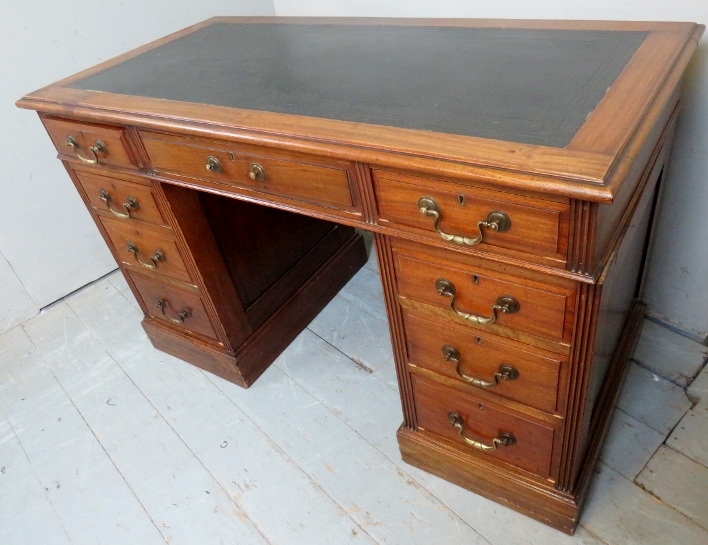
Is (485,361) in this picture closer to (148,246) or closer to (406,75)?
(406,75)

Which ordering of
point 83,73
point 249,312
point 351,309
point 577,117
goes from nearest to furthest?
Result: point 577,117, point 83,73, point 249,312, point 351,309

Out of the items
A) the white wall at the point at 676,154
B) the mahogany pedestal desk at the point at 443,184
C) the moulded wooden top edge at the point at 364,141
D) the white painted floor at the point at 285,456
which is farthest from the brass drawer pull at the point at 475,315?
the white wall at the point at 676,154

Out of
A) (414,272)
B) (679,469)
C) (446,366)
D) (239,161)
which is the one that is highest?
(239,161)

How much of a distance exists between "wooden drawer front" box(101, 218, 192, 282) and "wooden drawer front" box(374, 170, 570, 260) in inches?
27.2

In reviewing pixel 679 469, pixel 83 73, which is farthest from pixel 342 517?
pixel 83 73

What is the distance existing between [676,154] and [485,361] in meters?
0.67

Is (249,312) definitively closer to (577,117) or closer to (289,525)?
(289,525)

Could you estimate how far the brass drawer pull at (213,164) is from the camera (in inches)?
38.9

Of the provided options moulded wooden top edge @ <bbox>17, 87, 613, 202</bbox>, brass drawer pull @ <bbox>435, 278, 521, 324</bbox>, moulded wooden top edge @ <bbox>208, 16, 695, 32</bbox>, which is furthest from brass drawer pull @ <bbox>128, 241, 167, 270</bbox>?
brass drawer pull @ <bbox>435, 278, 521, 324</bbox>

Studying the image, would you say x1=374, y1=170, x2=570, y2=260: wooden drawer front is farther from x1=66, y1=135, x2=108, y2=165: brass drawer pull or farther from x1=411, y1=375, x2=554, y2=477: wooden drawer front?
x1=66, y1=135, x2=108, y2=165: brass drawer pull

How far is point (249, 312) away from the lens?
151 centimetres

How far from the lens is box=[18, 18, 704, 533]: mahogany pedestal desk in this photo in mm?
724

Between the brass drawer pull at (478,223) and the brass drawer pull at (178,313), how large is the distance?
2.96 feet

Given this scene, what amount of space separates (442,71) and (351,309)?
0.90m
